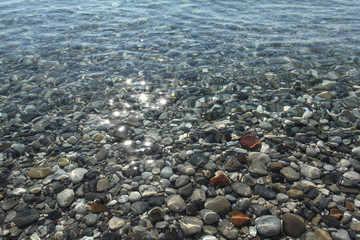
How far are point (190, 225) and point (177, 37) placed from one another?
7865 mm

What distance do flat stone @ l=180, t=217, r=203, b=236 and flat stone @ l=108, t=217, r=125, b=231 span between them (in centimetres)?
80

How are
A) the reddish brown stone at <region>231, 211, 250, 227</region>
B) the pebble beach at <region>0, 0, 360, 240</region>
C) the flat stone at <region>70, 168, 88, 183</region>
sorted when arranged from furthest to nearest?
the flat stone at <region>70, 168, 88, 183</region>, the pebble beach at <region>0, 0, 360, 240</region>, the reddish brown stone at <region>231, 211, 250, 227</region>

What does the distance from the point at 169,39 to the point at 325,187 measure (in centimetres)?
749

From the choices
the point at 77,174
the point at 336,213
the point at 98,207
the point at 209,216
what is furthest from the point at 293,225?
the point at 77,174

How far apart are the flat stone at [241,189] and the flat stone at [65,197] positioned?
2.42 metres

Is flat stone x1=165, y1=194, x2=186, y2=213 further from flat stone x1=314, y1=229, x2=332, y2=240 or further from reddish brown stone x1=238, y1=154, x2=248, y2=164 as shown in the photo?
flat stone x1=314, y1=229, x2=332, y2=240

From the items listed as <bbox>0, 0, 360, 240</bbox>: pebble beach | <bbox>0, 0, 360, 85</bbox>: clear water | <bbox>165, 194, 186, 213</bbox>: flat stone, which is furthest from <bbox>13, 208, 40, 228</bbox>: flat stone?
<bbox>0, 0, 360, 85</bbox>: clear water

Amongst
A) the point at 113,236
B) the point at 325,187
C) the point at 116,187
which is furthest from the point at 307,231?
the point at 116,187

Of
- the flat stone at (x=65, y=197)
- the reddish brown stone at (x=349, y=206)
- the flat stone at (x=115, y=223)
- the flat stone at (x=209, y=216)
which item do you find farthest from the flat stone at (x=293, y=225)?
the flat stone at (x=65, y=197)

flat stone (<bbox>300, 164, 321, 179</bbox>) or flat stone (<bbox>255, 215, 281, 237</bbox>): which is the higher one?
flat stone (<bbox>300, 164, 321, 179</bbox>)

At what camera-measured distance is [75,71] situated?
7.60m

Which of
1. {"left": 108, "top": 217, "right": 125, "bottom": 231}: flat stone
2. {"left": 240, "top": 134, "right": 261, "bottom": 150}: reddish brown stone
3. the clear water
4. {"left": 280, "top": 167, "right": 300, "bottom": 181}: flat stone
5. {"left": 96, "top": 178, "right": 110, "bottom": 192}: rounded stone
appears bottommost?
{"left": 108, "top": 217, "right": 125, "bottom": 231}: flat stone

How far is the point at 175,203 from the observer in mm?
3725

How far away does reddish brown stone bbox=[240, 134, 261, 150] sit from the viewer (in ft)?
15.6
